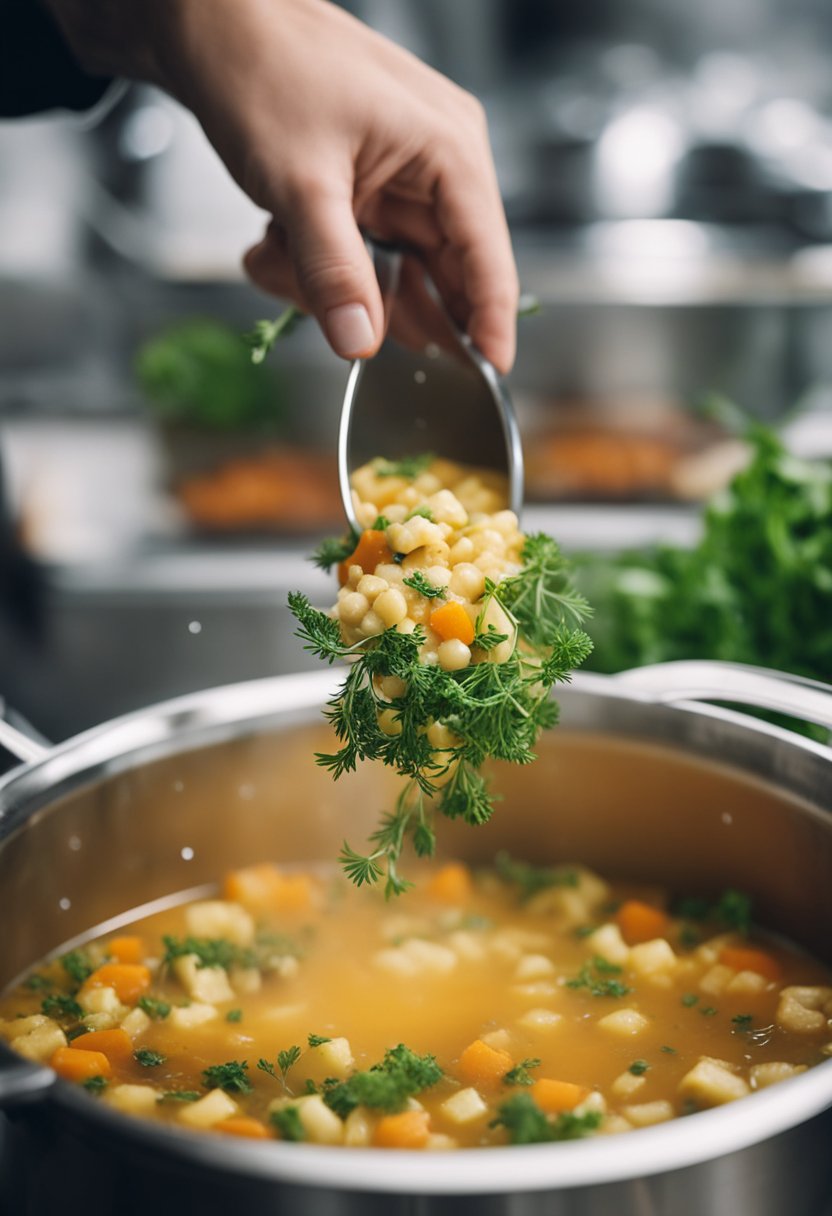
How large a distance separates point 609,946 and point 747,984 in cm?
18

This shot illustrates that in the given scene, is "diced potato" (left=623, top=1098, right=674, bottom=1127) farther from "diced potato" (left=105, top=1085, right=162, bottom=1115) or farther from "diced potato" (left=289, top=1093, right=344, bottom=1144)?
"diced potato" (left=105, top=1085, right=162, bottom=1115)

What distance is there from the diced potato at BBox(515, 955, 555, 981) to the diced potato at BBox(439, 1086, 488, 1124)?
0.98ft

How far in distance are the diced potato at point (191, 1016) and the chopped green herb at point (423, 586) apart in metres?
0.63

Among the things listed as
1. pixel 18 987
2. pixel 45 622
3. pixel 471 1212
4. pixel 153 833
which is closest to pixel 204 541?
pixel 45 622

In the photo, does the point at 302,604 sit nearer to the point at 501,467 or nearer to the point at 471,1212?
the point at 501,467

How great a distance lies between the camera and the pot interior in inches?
61.6

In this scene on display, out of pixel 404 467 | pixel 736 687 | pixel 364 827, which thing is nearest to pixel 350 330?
→ pixel 404 467

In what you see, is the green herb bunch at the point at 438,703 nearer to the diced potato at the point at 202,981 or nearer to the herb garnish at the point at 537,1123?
the herb garnish at the point at 537,1123

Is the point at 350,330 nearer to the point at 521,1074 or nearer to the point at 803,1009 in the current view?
the point at 521,1074

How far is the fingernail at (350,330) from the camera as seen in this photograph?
1.41 metres

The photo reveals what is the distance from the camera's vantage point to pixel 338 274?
1.40 metres

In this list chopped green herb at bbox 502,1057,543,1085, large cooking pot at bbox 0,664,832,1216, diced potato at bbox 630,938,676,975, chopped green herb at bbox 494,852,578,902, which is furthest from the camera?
chopped green herb at bbox 494,852,578,902

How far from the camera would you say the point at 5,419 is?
307cm

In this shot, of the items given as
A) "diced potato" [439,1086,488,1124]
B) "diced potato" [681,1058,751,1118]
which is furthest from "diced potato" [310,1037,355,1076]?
"diced potato" [681,1058,751,1118]
